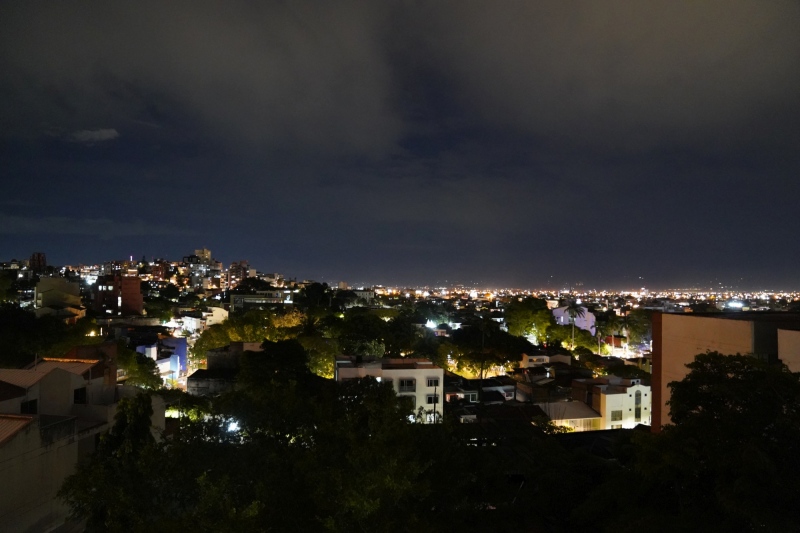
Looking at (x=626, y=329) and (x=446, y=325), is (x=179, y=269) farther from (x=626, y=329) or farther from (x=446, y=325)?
(x=626, y=329)

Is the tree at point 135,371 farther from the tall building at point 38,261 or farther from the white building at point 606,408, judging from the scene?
the tall building at point 38,261

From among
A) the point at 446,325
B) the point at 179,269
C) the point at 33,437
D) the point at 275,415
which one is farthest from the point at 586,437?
the point at 179,269

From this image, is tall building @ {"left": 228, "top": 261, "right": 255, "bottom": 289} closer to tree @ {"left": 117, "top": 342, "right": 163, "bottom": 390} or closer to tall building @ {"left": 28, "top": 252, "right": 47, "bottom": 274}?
tall building @ {"left": 28, "top": 252, "right": 47, "bottom": 274}

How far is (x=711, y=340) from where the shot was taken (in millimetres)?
12633

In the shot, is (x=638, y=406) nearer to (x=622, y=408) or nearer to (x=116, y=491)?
(x=622, y=408)

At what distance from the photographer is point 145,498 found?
7.60 metres

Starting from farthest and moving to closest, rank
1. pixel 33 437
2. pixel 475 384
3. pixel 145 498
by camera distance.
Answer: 1. pixel 475 384
2. pixel 33 437
3. pixel 145 498

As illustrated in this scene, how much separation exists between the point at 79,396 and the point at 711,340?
60.1 ft

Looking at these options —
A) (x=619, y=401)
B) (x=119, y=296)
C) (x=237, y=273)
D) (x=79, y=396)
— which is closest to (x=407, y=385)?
(x=619, y=401)

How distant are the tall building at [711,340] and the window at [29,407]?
1673 cm

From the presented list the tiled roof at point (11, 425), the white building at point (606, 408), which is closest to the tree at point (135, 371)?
the tiled roof at point (11, 425)

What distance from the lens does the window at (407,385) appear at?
75.3ft

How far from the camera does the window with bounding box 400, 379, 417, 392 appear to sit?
2294 cm

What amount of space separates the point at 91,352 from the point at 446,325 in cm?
3943
